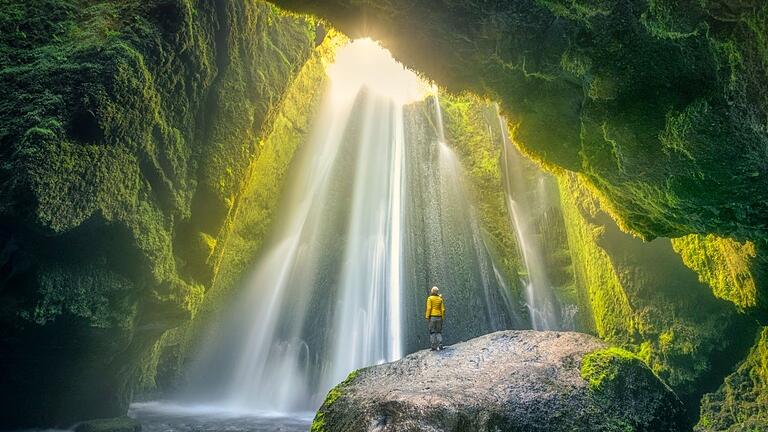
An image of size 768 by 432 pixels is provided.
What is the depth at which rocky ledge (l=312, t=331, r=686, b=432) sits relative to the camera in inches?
195

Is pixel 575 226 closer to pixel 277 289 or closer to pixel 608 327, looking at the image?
pixel 608 327

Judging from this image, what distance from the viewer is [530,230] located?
2009 cm

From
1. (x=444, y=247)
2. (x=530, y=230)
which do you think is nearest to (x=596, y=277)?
(x=530, y=230)

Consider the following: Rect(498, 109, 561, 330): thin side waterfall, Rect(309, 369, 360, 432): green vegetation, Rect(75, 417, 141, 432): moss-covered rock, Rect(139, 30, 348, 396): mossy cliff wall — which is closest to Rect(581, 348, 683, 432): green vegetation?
Rect(309, 369, 360, 432): green vegetation

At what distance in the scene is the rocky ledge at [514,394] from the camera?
16.3ft

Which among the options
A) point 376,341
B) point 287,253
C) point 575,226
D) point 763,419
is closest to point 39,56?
point 763,419

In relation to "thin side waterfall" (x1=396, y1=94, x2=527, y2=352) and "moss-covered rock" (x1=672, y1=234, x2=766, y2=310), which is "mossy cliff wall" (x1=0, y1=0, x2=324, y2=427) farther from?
"thin side waterfall" (x1=396, y1=94, x2=527, y2=352)

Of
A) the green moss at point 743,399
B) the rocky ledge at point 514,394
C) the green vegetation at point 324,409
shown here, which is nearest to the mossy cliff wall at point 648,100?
the green moss at point 743,399

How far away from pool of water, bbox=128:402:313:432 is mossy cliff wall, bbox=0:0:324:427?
234 centimetres

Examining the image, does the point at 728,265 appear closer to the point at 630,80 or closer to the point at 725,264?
the point at 725,264

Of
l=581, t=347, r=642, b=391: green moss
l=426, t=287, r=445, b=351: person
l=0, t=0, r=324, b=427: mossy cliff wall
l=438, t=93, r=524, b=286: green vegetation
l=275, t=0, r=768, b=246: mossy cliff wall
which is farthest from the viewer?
l=438, t=93, r=524, b=286: green vegetation

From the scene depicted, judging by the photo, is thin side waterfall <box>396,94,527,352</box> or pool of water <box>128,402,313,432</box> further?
thin side waterfall <box>396,94,527,352</box>

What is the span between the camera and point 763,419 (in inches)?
252

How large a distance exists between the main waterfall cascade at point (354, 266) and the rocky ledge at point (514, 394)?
13.4 meters
